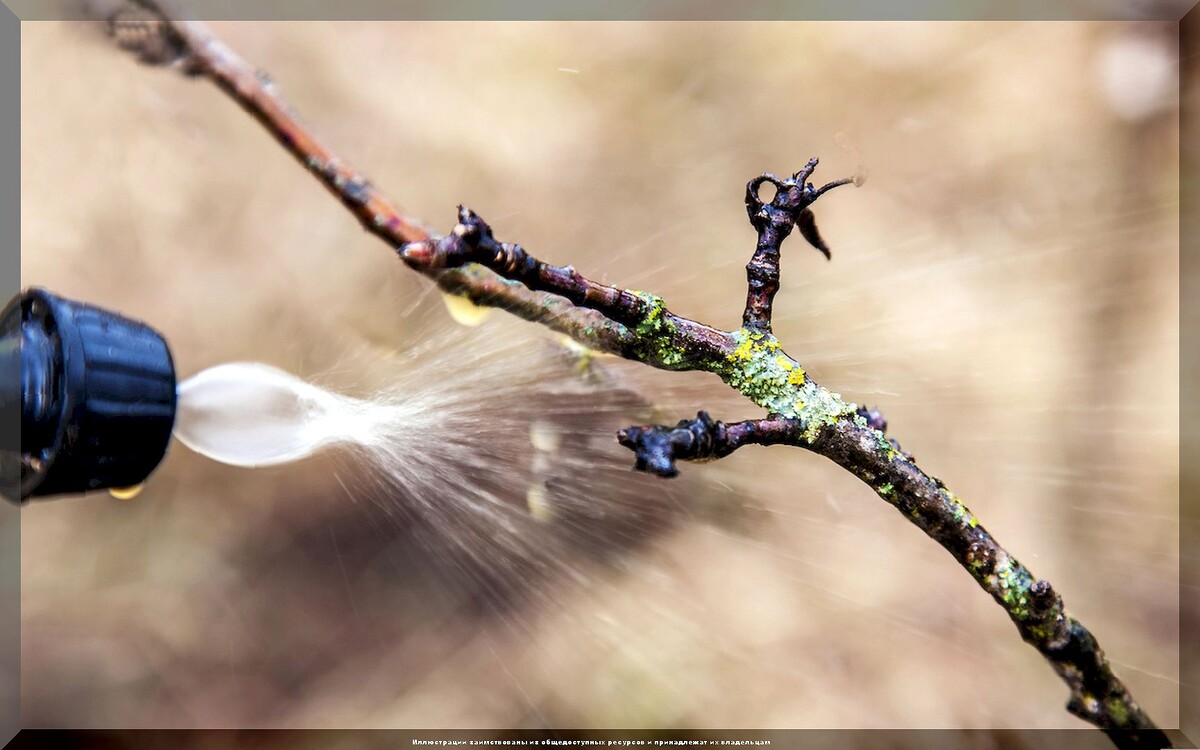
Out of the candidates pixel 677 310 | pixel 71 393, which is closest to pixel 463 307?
pixel 71 393

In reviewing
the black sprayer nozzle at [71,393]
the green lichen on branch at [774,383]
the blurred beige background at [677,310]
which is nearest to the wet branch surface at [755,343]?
the green lichen on branch at [774,383]

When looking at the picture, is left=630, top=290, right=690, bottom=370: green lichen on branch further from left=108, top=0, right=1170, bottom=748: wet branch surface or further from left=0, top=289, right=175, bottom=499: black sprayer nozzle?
left=0, top=289, right=175, bottom=499: black sprayer nozzle

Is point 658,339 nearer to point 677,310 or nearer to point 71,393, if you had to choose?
point 71,393

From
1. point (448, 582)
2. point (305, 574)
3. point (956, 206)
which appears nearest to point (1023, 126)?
point (956, 206)

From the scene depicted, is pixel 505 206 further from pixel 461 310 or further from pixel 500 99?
pixel 461 310

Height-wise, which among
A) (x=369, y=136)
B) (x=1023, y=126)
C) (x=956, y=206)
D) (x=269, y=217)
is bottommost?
(x=269, y=217)
